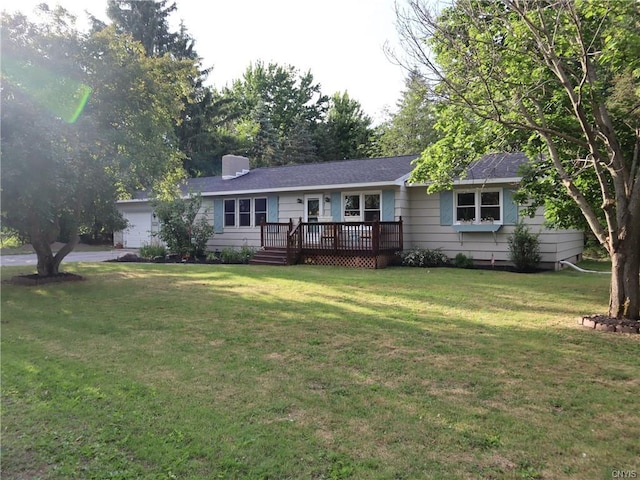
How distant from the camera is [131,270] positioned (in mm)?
12859

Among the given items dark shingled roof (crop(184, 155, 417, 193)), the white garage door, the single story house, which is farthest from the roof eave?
the white garage door

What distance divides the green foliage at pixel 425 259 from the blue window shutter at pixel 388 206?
1.36 meters

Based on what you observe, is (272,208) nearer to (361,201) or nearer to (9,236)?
(361,201)

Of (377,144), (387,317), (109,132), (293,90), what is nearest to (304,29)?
(109,132)

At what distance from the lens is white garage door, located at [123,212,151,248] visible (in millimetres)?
20688

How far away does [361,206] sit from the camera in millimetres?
14859

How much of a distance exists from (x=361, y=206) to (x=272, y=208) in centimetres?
367

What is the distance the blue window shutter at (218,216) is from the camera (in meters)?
18.1

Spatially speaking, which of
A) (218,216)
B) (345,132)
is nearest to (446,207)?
(218,216)

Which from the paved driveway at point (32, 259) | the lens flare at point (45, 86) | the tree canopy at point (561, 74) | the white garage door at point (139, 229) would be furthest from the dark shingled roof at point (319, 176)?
the lens flare at point (45, 86)

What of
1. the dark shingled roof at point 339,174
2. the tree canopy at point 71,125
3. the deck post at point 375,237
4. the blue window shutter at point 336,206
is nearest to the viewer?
the tree canopy at point 71,125

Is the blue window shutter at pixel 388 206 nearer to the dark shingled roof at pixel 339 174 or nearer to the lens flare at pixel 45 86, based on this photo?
the dark shingled roof at pixel 339 174

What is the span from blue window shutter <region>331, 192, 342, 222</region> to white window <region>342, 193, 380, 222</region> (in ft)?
0.55

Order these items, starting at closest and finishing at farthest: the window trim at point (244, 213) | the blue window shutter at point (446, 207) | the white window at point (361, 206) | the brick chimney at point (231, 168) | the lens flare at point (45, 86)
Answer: the lens flare at point (45, 86)
the blue window shutter at point (446, 207)
the white window at point (361, 206)
the window trim at point (244, 213)
the brick chimney at point (231, 168)
